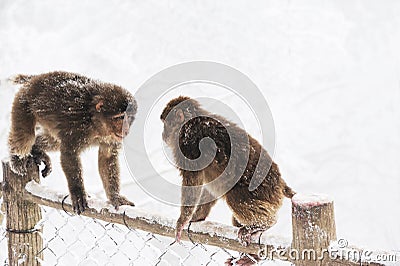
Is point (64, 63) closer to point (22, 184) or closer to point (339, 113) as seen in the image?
point (339, 113)

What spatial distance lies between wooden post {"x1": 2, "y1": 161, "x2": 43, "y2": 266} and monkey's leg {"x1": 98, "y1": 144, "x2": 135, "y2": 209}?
0.28 metres

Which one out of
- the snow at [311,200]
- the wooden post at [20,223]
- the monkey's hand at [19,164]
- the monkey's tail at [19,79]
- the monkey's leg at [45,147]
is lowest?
the snow at [311,200]

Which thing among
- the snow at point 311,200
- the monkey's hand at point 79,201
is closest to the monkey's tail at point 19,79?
the monkey's hand at point 79,201

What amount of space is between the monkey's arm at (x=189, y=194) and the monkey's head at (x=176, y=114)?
16 cm

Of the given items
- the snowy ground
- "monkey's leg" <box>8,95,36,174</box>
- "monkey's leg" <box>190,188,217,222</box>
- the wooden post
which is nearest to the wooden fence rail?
the wooden post

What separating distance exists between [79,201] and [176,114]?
17.6 inches

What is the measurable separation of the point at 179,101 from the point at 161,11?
21.2 feet

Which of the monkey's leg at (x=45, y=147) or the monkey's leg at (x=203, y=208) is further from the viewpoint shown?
the monkey's leg at (x=45, y=147)

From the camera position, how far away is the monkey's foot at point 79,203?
1.77 meters

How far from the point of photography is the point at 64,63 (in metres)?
7.43

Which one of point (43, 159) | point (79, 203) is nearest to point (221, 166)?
point (79, 203)

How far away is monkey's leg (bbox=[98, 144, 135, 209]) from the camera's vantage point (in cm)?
205

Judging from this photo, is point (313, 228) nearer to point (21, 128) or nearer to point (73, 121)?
point (73, 121)

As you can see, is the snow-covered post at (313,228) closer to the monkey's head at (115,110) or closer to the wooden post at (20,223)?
the monkey's head at (115,110)
